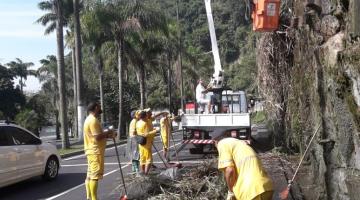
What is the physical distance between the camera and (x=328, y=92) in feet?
24.2

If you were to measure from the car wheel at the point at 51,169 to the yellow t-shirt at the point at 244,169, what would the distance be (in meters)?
8.22

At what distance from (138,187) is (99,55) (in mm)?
27230

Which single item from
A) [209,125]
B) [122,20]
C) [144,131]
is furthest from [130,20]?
[144,131]

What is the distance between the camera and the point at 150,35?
33781 mm

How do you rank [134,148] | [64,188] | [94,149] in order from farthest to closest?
[134,148] → [64,188] → [94,149]

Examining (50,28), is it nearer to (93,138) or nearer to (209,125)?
(209,125)

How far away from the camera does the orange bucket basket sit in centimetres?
955

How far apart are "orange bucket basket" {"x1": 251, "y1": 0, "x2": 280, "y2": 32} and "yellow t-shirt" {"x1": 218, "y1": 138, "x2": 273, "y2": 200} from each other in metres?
4.96

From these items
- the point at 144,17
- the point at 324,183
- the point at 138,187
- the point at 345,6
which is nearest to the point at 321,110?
the point at 324,183

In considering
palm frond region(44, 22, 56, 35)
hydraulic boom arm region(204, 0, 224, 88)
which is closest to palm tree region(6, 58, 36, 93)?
palm frond region(44, 22, 56, 35)

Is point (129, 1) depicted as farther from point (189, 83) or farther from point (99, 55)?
point (189, 83)

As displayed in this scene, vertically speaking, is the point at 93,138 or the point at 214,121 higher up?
the point at 93,138

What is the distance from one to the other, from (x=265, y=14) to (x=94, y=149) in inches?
154

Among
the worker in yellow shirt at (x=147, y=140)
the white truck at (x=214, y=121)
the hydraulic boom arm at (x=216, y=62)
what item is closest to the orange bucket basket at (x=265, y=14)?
the worker in yellow shirt at (x=147, y=140)
